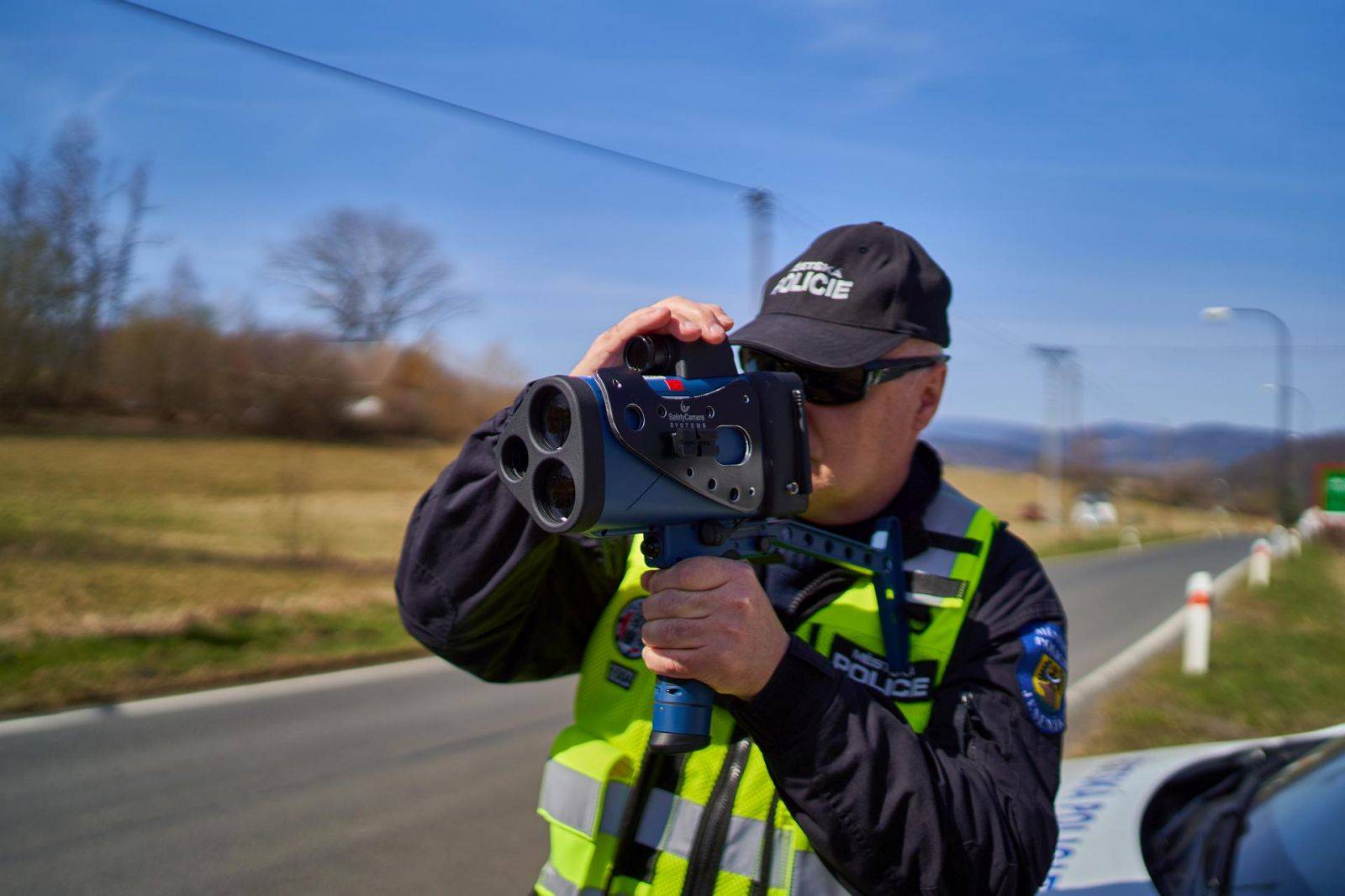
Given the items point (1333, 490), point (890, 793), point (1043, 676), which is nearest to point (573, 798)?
point (890, 793)

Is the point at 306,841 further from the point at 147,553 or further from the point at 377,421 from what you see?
the point at 377,421

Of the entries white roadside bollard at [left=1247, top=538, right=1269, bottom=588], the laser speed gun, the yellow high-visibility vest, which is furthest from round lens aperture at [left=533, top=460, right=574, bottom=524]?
white roadside bollard at [left=1247, top=538, right=1269, bottom=588]

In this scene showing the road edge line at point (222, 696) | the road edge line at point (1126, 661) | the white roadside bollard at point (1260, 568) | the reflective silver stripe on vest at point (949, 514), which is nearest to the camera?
the reflective silver stripe on vest at point (949, 514)

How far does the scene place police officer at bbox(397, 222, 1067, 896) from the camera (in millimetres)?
1356

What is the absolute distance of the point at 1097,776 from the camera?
3021mm

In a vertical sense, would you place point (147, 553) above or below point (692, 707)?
below

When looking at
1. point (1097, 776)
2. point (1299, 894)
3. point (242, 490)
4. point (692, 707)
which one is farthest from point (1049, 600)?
point (242, 490)

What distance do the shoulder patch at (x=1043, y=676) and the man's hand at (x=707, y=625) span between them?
1.61 feet

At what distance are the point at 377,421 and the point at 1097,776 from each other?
16804 millimetres

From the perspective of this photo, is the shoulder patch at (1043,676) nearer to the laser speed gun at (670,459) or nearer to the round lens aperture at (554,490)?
the laser speed gun at (670,459)

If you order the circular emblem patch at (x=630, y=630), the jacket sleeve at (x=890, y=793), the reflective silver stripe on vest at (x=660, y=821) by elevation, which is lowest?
the reflective silver stripe on vest at (x=660, y=821)

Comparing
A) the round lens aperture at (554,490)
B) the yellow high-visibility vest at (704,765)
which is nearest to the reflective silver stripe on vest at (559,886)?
the yellow high-visibility vest at (704,765)

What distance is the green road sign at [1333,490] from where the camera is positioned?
1241 cm

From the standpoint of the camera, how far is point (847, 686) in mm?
1400
